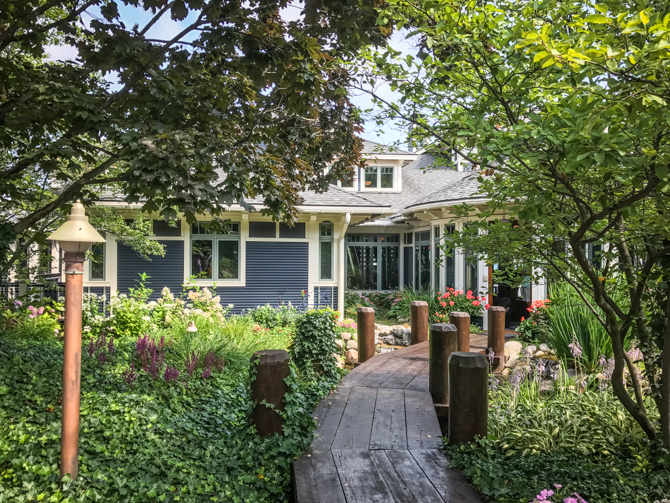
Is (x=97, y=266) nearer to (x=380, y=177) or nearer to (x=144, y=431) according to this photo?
(x=144, y=431)

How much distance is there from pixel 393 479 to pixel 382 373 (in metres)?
2.86

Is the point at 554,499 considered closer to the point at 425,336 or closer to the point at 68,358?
the point at 68,358

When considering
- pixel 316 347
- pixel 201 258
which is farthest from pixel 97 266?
pixel 316 347

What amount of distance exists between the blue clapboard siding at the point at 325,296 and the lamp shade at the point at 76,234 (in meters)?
10.1

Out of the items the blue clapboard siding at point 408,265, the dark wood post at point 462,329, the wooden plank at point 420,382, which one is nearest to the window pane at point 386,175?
the blue clapboard siding at point 408,265

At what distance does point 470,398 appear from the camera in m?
3.63

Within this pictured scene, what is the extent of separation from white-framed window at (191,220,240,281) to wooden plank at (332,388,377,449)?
26.6 feet

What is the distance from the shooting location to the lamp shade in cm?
292

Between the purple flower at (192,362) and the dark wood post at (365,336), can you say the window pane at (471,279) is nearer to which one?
the dark wood post at (365,336)

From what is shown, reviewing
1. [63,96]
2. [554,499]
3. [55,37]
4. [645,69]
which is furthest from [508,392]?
[55,37]

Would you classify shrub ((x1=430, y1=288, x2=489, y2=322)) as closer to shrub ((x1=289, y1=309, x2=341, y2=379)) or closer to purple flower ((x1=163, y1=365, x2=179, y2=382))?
shrub ((x1=289, y1=309, x2=341, y2=379))

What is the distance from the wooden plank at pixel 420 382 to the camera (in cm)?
540

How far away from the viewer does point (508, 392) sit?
16.4 feet

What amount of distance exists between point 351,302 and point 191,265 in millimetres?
5406
